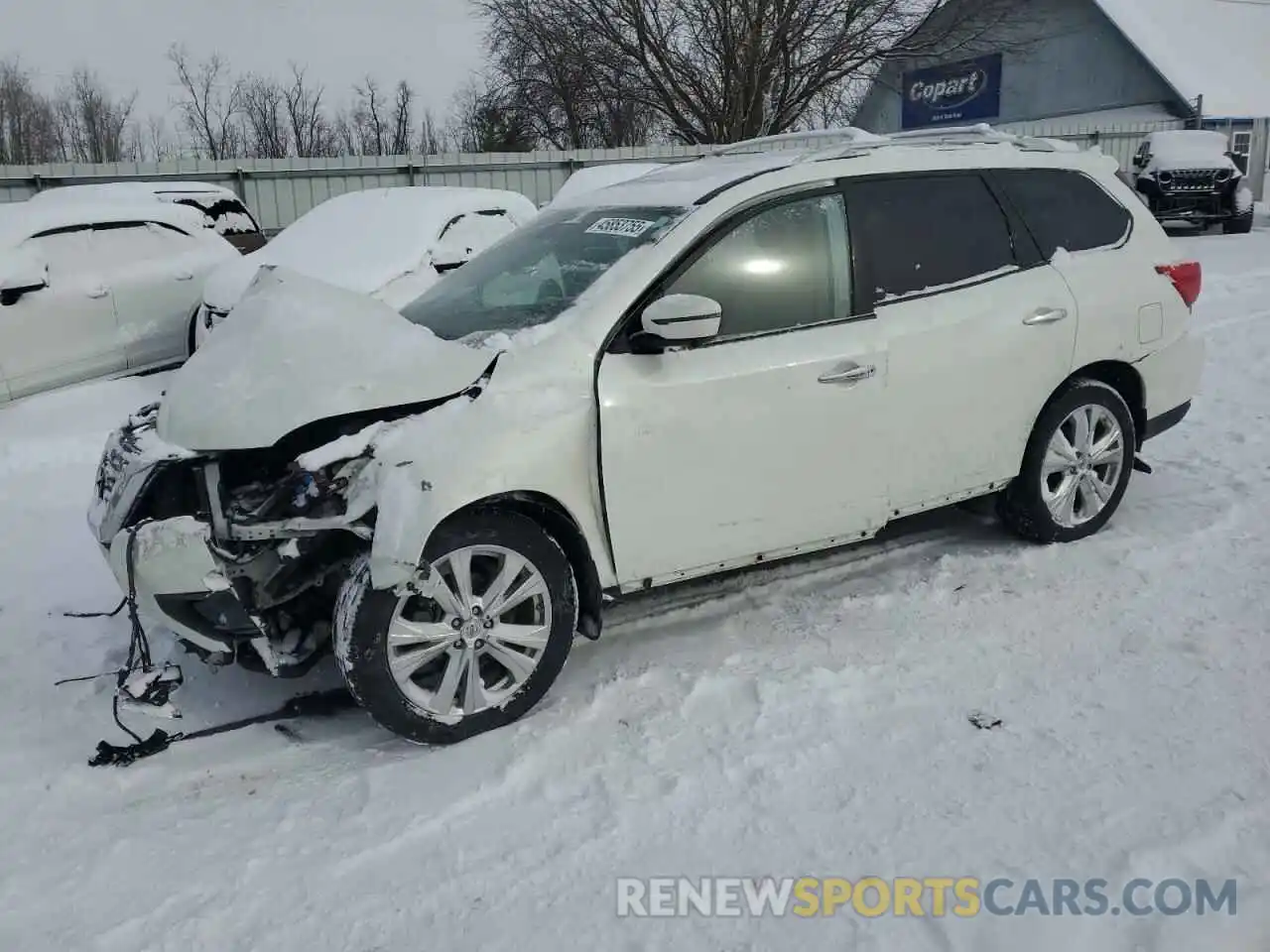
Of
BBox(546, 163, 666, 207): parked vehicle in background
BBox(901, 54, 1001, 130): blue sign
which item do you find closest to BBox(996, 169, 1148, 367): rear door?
BBox(546, 163, 666, 207): parked vehicle in background

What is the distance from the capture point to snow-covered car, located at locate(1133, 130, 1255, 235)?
18766 mm

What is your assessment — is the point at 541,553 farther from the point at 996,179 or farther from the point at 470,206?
the point at 470,206

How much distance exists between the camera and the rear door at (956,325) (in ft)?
13.5

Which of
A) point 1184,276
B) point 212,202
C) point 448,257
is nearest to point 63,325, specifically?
point 448,257

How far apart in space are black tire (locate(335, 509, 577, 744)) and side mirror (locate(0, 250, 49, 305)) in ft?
19.5

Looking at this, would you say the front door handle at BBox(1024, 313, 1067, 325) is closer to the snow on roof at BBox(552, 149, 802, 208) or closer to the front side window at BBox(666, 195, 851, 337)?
the front side window at BBox(666, 195, 851, 337)

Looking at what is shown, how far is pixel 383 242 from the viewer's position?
27.8 feet

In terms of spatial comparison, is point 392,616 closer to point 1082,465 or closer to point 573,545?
point 573,545

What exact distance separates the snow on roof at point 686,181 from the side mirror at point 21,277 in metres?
5.08

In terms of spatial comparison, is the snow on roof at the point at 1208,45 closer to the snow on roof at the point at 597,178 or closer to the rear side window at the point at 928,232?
the snow on roof at the point at 597,178

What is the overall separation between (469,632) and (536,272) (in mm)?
1550

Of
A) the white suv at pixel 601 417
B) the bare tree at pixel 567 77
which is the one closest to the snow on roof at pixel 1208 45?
the bare tree at pixel 567 77

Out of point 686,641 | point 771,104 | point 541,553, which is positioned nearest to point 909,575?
point 686,641

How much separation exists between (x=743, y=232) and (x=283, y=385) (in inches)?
67.6
